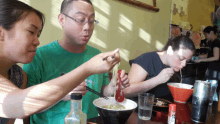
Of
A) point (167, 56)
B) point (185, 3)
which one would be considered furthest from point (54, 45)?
point (185, 3)

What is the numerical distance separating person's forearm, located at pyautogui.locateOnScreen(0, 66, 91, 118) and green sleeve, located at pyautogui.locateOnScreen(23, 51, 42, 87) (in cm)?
46

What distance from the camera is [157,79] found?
4.99ft

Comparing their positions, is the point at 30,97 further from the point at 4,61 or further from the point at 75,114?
the point at 4,61

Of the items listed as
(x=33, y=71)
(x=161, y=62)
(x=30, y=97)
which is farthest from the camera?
(x=161, y=62)

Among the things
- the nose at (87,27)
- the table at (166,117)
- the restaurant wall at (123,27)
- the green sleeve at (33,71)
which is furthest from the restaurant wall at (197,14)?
the green sleeve at (33,71)

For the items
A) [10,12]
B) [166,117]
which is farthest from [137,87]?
[10,12]

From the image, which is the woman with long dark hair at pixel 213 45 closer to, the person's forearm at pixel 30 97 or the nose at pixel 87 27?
the nose at pixel 87 27

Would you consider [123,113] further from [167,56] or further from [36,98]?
[167,56]

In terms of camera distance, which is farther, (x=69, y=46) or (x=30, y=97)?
(x=69, y=46)

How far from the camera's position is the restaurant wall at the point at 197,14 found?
371 cm

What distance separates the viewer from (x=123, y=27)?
2.58m

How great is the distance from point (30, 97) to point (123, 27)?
2124 millimetres

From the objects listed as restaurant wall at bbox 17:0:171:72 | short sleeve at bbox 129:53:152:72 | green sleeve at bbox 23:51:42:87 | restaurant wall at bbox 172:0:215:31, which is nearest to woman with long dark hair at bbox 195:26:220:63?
restaurant wall at bbox 172:0:215:31

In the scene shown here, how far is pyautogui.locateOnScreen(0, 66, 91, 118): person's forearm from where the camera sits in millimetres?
622
